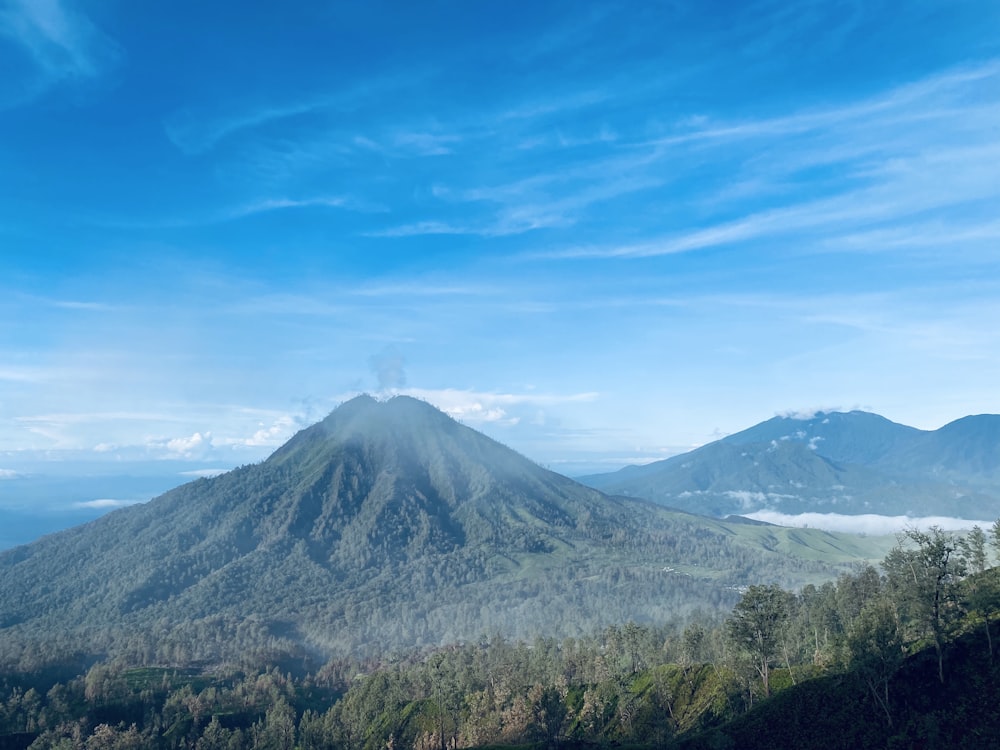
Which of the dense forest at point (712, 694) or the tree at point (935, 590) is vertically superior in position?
the tree at point (935, 590)

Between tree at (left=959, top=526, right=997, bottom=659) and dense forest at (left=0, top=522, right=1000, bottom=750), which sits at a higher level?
tree at (left=959, top=526, right=997, bottom=659)

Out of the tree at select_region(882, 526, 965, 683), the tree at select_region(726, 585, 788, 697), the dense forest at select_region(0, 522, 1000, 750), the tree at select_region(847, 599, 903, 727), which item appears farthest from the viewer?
the tree at select_region(726, 585, 788, 697)

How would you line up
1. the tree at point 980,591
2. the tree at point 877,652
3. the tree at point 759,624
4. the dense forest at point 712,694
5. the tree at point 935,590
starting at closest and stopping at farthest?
the tree at point 877,652, the dense forest at point 712,694, the tree at point 935,590, the tree at point 980,591, the tree at point 759,624

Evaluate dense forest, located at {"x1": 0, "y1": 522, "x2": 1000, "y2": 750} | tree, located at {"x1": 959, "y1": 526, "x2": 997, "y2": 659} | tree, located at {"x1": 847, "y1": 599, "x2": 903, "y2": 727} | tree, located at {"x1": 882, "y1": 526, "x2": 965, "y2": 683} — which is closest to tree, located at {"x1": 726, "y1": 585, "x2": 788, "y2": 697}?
dense forest, located at {"x1": 0, "y1": 522, "x2": 1000, "y2": 750}

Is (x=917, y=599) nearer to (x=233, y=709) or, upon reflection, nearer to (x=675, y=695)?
(x=675, y=695)

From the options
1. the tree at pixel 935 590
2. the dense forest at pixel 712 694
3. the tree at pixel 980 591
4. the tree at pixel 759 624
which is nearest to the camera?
the dense forest at pixel 712 694

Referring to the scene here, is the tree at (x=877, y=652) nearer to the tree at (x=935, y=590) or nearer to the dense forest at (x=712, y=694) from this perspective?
the dense forest at (x=712, y=694)

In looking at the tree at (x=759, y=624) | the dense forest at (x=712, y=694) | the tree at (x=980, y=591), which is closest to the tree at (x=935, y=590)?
the dense forest at (x=712, y=694)

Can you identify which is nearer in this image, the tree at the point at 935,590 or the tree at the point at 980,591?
the tree at the point at 935,590

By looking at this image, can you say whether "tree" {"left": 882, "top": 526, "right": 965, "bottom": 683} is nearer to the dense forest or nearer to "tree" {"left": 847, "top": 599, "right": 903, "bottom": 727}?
the dense forest

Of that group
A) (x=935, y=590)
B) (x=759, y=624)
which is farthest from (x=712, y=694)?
(x=935, y=590)
